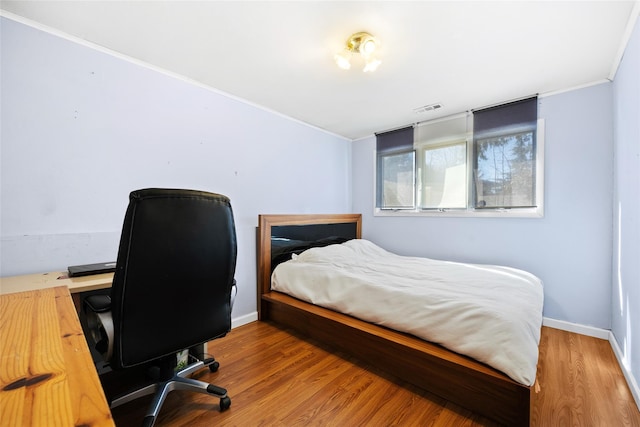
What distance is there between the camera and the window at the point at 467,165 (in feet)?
8.71

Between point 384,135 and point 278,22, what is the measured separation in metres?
2.42

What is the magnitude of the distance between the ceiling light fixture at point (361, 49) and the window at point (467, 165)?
65.0 inches

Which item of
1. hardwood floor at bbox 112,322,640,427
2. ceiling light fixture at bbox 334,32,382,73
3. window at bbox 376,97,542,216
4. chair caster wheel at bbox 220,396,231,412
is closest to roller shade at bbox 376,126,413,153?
window at bbox 376,97,542,216

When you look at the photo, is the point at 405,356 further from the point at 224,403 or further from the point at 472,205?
the point at 472,205

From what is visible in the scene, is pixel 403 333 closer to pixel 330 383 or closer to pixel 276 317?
pixel 330 383

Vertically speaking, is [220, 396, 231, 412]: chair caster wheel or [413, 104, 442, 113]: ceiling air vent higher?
[413, 104, 442, 113]: ceiling air vent

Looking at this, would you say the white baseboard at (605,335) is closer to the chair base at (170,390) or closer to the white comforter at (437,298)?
the white comforter at (437,298)

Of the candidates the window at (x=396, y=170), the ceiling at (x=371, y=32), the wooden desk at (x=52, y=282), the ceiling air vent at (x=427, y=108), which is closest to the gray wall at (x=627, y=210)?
the ceiling at (x=371, y=32)

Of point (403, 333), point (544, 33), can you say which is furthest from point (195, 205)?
point (544, 33)

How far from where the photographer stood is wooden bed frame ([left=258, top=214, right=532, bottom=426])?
1.35 meters

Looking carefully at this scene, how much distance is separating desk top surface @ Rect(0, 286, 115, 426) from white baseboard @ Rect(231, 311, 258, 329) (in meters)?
1.80

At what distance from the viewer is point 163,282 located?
47.2 inches

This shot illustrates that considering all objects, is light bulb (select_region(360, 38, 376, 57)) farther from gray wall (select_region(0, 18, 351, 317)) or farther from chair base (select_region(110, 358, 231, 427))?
chair base (select_region(110, 358, 231, 427))

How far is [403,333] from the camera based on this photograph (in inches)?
71.9
